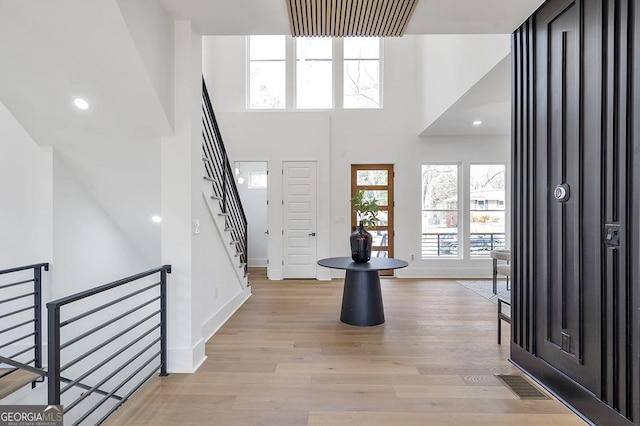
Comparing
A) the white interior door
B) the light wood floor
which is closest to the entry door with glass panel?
the white interior door

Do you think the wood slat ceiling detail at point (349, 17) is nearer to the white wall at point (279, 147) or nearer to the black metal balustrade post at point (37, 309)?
the black metal balustrade post at point (37, 309)

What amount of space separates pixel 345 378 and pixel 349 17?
275 cm

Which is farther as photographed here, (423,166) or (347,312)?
(423,166)

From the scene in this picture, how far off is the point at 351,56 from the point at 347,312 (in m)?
5.15

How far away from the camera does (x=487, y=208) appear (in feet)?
22.3

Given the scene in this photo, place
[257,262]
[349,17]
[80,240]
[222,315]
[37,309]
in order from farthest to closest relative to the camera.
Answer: [257,262] < [222,315] < [80,240] < [37,309] < [349,17]

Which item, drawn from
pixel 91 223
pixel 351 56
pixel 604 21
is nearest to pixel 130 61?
pixel 91 223

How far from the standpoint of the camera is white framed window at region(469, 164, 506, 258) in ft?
22.2

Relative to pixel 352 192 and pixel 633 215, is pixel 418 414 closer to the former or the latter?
pixel 633 215

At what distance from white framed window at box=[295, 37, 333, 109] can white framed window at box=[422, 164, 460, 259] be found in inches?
98.0

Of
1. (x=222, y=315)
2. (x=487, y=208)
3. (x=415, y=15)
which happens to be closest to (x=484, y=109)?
(x=487, y=208)

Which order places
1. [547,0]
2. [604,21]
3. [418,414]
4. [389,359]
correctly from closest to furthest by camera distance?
[604,21] < [418,414] < [547,0] < [389,359]

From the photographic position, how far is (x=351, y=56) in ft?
22.5

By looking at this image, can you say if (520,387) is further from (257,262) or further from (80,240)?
(257,262)
